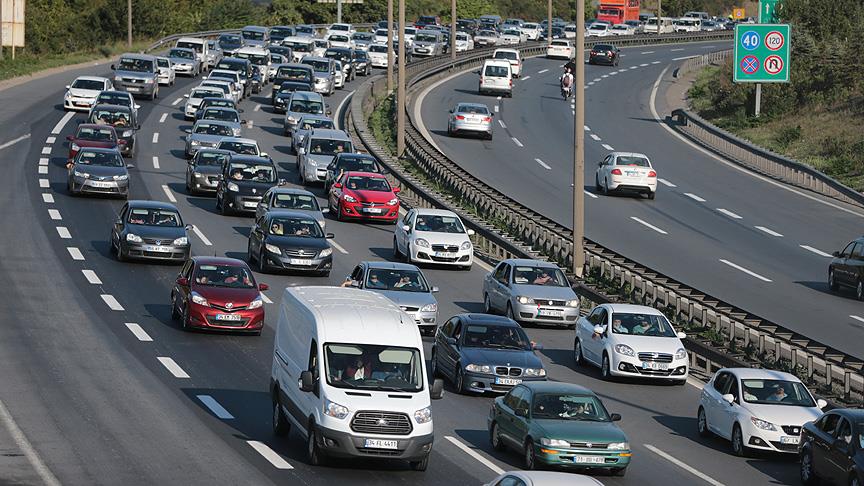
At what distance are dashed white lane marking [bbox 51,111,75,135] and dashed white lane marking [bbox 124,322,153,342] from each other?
102ft

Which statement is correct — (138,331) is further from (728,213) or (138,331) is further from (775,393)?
(728,213)

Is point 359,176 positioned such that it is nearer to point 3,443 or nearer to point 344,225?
point 344,225

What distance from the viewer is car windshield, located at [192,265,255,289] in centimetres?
3067

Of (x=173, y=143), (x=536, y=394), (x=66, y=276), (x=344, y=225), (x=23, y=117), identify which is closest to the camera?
(x=536, y=394)

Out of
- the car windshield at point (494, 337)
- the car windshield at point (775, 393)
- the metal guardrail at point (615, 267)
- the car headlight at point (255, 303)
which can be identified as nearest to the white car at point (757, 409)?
the car windshield at point (775, 393)

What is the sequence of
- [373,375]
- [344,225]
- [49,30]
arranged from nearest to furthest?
[373,375] → [344,225] → [49,30]

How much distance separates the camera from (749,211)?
52406mm

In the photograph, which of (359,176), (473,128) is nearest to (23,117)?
(473,128)

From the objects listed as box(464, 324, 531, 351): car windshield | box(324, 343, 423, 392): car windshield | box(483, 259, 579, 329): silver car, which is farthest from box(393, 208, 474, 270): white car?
box(324, 343, 423, 392): car windshield

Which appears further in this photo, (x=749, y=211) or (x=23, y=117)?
(x=23, y=117)

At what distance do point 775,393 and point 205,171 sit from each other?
28028mm

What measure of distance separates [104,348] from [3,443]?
7.34m

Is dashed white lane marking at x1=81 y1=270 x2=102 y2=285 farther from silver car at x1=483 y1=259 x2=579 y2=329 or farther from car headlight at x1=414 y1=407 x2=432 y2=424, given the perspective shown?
car headlight at x1=414 y1=407 x2=432 y2=424

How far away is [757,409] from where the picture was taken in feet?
77.6
